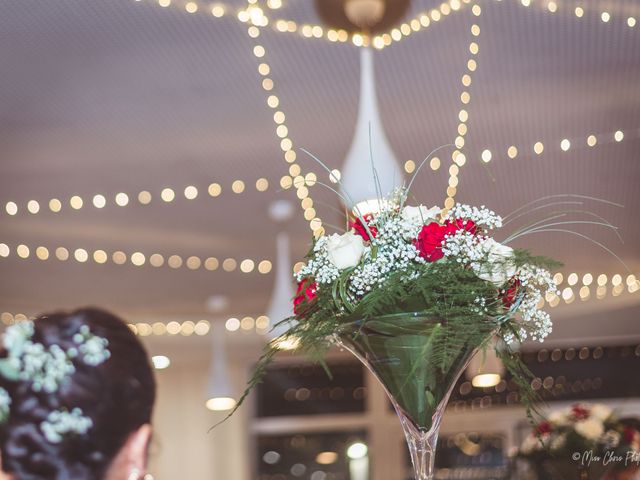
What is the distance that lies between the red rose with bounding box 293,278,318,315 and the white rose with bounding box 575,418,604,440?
1518 millimetres

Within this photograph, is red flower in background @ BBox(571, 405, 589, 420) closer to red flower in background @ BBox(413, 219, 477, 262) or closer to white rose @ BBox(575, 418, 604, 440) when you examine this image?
white rose @ BBox(575, 418, 604, 440)

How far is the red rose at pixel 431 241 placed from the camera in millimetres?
1543

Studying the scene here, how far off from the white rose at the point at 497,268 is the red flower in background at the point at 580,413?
64.6 inches

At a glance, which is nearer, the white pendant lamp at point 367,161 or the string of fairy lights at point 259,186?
the white pendant lamp at point 367,161

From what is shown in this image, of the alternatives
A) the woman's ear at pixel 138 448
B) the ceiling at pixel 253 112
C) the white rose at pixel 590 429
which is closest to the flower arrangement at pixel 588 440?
the white rose at pixel 590 429

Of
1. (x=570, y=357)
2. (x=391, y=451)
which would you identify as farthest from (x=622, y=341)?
(x=391, y=451)

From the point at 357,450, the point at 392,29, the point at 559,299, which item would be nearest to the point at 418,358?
the point at 392,29

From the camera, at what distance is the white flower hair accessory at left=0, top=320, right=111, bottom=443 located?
946 millimetres

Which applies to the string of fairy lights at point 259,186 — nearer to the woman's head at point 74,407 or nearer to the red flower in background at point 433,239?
the red flower in background at point 433,239

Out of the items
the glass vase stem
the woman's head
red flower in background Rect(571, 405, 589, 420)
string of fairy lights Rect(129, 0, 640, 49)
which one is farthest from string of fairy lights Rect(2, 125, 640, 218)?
the woman's head

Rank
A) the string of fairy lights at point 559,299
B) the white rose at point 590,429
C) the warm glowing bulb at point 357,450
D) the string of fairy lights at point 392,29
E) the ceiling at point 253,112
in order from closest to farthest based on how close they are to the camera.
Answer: the white rose at point 590,429 < the string of fairy lights at point 392,29 < the ceiling at point 253,112 < the string of fairy lights at point 559,299 < the warm glowing bulb at point 357,450

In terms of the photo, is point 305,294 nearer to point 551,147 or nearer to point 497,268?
point 497,268

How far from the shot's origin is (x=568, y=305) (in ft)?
23.9

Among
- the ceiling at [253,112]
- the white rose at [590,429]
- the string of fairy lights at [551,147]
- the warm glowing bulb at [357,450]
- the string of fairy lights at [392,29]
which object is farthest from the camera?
the warm glowing bulb at [357,450]
